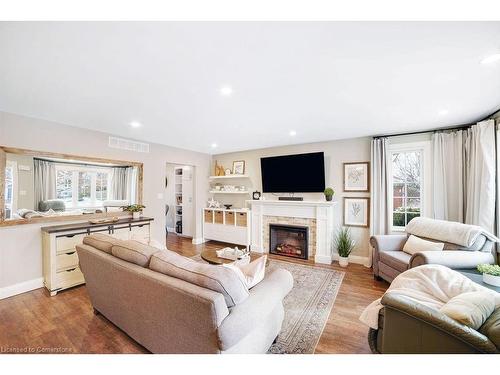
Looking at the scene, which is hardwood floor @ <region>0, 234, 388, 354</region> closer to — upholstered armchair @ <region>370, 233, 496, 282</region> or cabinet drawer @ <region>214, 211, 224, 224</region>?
upholstered armchair @ <region>370, 233, 496, 282</region>

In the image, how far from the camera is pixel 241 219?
489 centimetres

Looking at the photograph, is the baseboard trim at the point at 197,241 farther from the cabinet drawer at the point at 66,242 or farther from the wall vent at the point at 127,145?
the cabinet drawer at the point at 66,242

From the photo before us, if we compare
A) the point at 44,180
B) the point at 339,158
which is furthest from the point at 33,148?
the point at 339,158

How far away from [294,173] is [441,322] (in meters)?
3.46

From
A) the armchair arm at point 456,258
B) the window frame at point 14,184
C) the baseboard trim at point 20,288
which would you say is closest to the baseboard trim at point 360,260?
the armchair arm at point 456,258

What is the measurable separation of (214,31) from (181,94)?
1012mm

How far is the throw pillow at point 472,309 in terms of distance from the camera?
1.15 m

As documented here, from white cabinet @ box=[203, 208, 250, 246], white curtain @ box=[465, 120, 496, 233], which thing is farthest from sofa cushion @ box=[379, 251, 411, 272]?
white cabinet @ box=[203, 208, 250, 246]

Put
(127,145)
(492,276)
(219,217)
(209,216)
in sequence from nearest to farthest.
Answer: (492,276)
(127,145)
(219,217)
(209,216)

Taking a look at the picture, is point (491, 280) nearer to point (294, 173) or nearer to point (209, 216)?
point (294, 173)

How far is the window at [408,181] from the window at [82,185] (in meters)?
5.08

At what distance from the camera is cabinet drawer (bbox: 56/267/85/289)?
8.99 ft

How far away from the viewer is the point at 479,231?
2.44m
